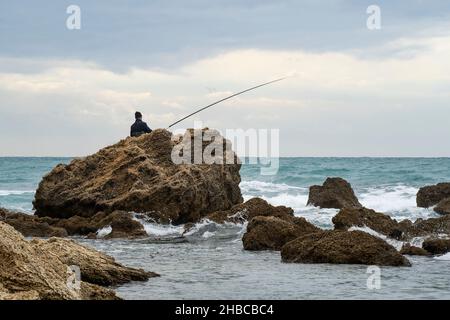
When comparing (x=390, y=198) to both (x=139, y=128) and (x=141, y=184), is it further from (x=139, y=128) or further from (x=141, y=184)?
(x=141, y=184)

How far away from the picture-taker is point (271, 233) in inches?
625

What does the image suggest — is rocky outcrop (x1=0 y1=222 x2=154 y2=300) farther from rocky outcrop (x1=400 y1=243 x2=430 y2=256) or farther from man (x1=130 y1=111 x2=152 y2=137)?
man (x1=130 y1=111 x2=152 y2=137)

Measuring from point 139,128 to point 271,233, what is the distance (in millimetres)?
8419

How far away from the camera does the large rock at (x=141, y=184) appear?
66.0ft

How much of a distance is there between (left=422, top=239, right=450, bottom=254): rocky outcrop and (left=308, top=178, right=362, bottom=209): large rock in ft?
36.8

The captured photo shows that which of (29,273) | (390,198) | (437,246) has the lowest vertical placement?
(390,198)

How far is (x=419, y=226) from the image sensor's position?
16.9m

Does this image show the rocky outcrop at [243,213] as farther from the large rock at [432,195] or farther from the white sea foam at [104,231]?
the large rock at [432,195]

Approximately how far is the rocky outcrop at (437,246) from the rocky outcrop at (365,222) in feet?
5.29

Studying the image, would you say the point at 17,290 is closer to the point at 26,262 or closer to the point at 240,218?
the point at 26,262

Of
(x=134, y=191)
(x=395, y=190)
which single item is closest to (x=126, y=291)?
(x=134, y=191)

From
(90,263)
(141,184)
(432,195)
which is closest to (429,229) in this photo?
(141,184)

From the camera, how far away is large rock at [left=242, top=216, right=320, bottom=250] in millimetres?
15688
